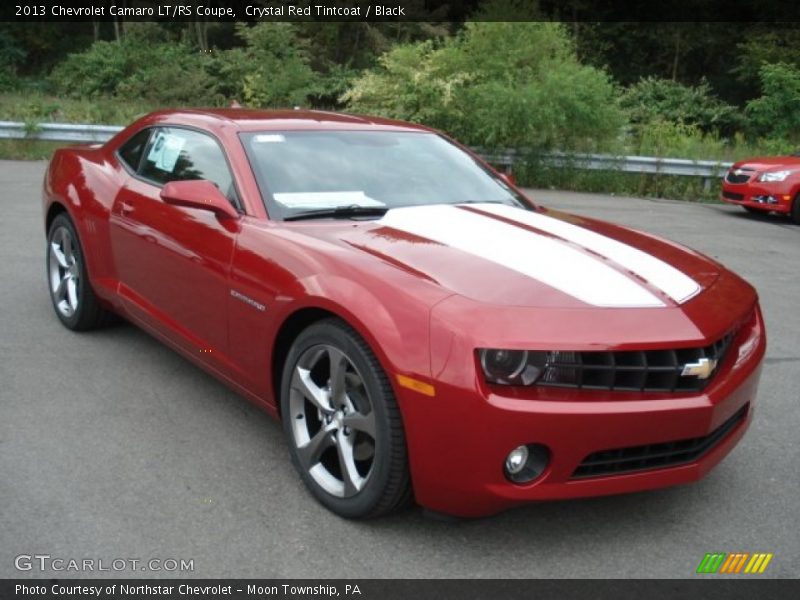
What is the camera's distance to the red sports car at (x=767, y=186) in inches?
441

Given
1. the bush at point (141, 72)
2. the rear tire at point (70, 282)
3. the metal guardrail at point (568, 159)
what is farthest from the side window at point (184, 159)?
the bush at point (141, 72)

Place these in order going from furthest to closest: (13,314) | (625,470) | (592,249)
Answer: (13,314), (592,249), (625,470)

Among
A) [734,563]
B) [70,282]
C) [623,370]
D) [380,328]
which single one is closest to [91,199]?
[70,282]

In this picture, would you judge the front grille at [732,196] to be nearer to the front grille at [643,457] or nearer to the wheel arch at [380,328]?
the front grille at [643,457]

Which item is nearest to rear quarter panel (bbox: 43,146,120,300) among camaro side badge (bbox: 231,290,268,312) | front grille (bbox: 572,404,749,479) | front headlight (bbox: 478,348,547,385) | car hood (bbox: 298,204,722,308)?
camaro side badge (bbox: 231,290,268,312)

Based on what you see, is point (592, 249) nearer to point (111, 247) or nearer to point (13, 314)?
point (111, 247)

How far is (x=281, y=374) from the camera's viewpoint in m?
3.20

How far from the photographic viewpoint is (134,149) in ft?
15.0

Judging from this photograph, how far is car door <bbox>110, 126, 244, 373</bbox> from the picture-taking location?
3451 millimetres

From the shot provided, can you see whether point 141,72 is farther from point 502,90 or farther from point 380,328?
point 380,328

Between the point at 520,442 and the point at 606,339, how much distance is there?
1.39 feet

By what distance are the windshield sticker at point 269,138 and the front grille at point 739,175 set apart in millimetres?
9830

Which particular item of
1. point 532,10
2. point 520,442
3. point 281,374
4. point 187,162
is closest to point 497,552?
point 520,442

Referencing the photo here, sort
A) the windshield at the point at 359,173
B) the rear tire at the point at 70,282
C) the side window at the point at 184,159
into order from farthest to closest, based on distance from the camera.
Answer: the rear tire at the point at 70,282
the side window at the point at 184,159
the windshield at the point at 359,173
